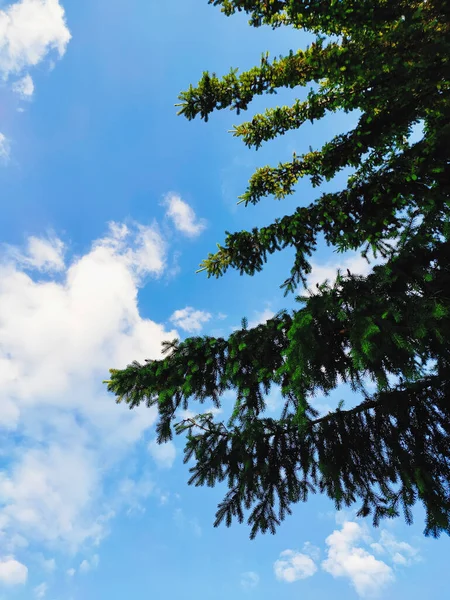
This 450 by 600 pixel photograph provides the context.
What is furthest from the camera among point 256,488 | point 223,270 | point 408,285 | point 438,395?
point 223,270

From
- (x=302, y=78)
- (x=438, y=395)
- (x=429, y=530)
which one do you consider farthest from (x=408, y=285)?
(x=302, y=78)

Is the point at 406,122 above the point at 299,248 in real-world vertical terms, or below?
above

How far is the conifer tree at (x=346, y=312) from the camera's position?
3.35m

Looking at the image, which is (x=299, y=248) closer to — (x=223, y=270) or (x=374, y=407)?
(x=223, y=270)

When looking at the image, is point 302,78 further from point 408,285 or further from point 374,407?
point 374,407

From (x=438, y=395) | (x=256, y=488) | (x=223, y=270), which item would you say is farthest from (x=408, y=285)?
(x=223, y=270)

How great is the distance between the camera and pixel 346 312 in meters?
3.40

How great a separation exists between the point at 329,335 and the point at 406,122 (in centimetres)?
477

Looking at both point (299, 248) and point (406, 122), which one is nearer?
point (406, 122)

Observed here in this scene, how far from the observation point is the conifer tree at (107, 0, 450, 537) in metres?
3.35

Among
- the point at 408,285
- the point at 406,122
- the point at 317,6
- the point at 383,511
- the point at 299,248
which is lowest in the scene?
the point at 383,511

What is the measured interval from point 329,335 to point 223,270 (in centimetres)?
338

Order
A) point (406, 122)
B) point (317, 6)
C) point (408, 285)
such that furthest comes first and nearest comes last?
point (406, 122), point (317, 6), point (408, 285)

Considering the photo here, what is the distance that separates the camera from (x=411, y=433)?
4.06 m
